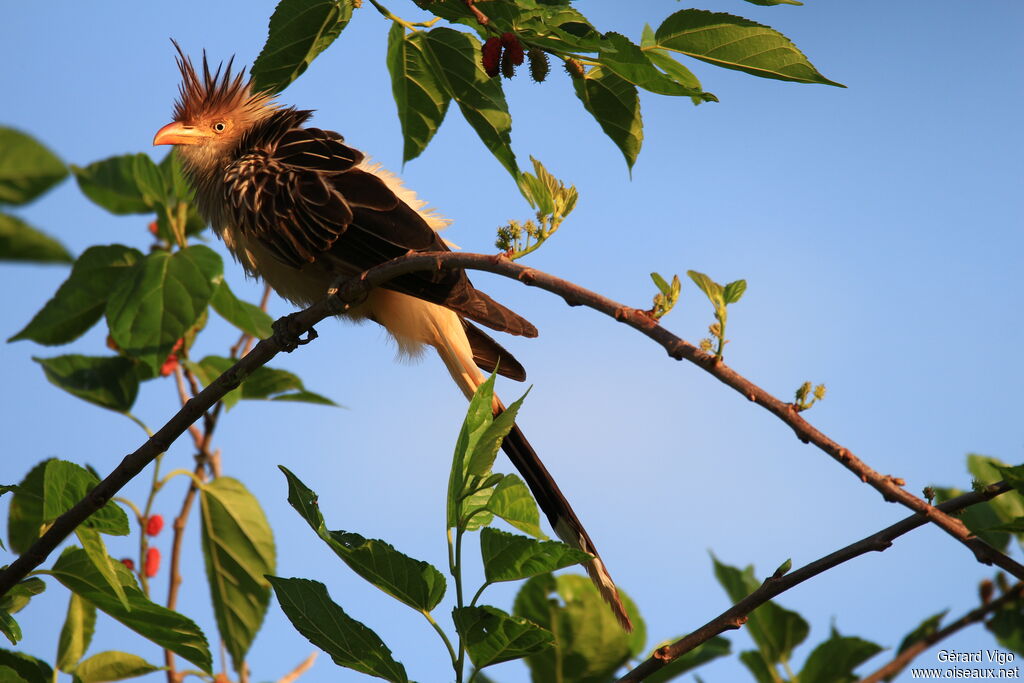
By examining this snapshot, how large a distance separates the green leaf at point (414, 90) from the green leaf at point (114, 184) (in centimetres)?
185

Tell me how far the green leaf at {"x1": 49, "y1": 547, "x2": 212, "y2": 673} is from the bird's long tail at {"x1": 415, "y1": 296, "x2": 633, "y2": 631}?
3.12 feet

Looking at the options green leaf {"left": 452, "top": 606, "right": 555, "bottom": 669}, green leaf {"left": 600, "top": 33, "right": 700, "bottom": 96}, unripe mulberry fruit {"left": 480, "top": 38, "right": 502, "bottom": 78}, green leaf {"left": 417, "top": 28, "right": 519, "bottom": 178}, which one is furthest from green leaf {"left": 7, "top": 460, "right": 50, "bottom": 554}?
green leaf {"left": 600, "top": 33, "right": 700, "bottom": 96}

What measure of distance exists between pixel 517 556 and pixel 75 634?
5.08 feet

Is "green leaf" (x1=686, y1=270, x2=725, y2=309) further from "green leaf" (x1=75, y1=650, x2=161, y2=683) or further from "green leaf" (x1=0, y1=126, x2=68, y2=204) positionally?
"green leaf" (x1=75, y1=650, x2=161, y2=683)

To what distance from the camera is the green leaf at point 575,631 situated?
2.39 m

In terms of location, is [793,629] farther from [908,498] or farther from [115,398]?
[115,398]

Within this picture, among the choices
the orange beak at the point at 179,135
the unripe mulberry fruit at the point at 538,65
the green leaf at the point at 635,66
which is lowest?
the green leaf at the point at 635,66

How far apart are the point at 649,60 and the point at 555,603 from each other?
1.37m

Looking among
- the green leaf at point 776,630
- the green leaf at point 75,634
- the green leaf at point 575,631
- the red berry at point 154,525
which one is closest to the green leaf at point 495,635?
the green leaf at point 575,631

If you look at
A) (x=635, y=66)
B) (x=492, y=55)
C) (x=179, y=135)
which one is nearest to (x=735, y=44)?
(x=635, y=66)

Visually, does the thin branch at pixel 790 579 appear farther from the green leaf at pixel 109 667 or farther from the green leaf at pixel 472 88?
the green leaf at pixel 109 667

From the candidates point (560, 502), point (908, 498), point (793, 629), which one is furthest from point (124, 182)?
point (908, 498)

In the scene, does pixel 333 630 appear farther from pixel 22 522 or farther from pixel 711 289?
pixel 22 522

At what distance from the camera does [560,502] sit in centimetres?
349
